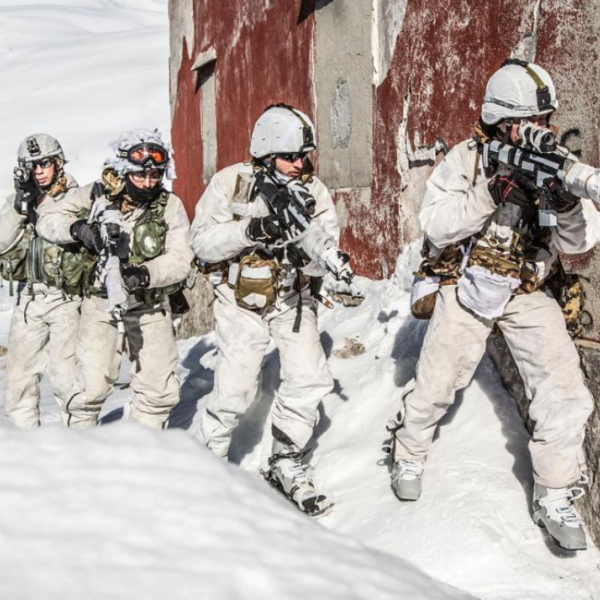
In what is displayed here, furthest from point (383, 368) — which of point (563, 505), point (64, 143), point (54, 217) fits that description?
point (64, 143)

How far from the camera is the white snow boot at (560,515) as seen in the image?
125 inches

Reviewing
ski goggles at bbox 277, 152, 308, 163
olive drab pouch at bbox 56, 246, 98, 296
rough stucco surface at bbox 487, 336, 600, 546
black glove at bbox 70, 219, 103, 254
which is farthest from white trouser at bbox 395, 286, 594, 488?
olive drab pouch at bbox 56, 246, 98, 296

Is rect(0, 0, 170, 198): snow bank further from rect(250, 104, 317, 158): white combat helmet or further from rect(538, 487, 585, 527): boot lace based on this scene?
rect(538, 487, 585, 527): boot lace

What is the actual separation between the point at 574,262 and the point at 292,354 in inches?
55.2

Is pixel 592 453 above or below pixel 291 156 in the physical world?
below

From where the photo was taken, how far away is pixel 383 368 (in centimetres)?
477

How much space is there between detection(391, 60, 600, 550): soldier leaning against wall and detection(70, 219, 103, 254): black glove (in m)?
1.83

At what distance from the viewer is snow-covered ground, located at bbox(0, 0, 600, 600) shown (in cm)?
122

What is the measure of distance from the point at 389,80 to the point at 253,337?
2.40 metres

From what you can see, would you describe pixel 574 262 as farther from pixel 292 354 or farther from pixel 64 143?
pixel 64 143

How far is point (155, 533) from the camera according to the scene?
1292 millimetres

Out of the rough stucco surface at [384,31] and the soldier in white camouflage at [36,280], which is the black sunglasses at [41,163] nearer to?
the soldier in white camouflage at [36,280]

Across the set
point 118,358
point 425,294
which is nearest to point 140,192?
point 118,358

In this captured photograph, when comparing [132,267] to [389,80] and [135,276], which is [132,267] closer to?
[135,276]
